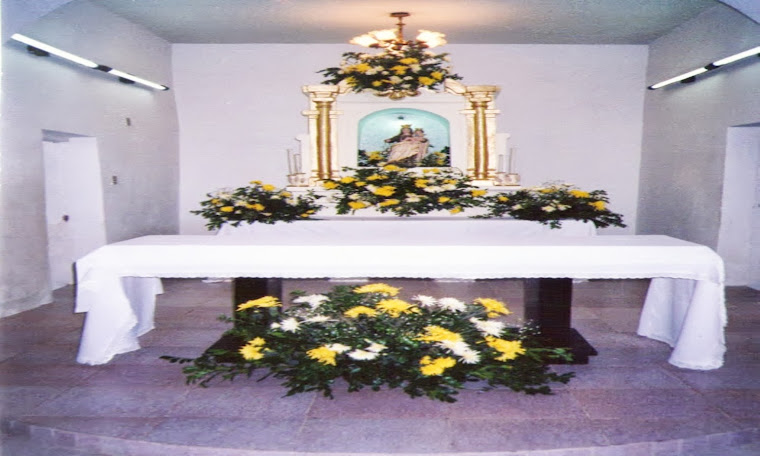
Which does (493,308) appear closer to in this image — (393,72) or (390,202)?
(390,202)

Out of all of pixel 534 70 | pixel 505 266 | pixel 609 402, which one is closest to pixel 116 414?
pixel 505 266

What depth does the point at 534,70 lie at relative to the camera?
32.3 feet

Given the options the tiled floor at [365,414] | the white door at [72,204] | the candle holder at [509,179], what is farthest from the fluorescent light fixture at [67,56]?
the candle holder at [509,179]

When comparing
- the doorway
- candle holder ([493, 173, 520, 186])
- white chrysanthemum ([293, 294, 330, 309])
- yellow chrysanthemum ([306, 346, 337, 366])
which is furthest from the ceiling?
yellow chrysanthemum ([306, 346, 337, 366])

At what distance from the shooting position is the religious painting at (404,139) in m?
9.79

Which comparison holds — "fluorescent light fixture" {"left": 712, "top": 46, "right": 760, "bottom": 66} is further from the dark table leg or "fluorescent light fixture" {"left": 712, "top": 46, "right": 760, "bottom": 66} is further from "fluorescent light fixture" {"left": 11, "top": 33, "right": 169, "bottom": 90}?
"fluorescent light fixture" {"left": 11, "top": 33, "right": 169, "bottom": 90}

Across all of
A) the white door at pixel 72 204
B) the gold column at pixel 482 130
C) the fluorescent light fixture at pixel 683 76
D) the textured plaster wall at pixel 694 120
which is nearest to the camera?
the textured plaster wall at pixel 694 120

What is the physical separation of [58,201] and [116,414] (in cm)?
513

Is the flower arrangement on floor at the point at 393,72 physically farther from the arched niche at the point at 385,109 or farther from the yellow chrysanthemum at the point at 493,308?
the yellow chrysanthemum at the point at 493,308

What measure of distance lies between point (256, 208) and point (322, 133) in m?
3.66

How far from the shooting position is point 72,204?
314 inches

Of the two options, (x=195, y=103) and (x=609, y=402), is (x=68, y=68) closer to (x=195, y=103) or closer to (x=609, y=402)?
(x=195, y=103)

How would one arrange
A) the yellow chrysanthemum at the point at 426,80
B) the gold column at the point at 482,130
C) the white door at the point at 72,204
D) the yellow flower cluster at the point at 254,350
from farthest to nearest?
the gold column at the point at 482,130, the white door at the point at 72,204, the yellow chrysanthemum at the point at 426,80, the yellow flower cluster at the point at 254,350

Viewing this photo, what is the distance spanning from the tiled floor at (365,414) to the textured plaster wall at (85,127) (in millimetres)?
1830
